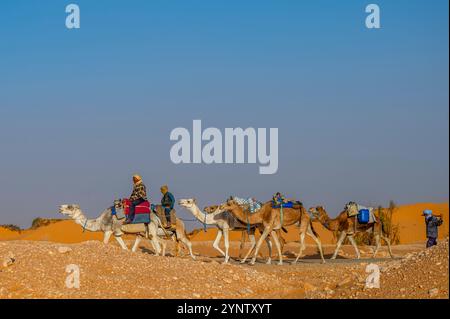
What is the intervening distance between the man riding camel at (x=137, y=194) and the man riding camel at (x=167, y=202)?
2.28 ft

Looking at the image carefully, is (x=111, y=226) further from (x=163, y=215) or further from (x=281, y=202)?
(x=281, y=202)

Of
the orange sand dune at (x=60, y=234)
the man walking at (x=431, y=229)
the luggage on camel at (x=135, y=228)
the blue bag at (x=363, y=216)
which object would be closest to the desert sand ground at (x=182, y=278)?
the luggage on camel at (x=135, y=228)

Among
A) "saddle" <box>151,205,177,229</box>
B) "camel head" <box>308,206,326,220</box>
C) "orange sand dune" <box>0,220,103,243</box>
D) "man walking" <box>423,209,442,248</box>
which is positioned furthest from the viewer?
"orange sand dune" <box>0,220,103,243</box>

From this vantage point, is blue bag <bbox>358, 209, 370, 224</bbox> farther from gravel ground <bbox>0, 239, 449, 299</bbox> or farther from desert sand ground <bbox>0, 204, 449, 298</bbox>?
gravel ground <bbox>0, 239, 449, 299</bbox>

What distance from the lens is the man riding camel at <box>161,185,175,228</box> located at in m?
25.1

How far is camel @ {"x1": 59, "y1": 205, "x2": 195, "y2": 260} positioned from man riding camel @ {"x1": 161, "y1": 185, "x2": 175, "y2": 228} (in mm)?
254

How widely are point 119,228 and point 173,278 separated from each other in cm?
727

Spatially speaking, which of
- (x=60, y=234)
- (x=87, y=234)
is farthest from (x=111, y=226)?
(x=60, y=234)

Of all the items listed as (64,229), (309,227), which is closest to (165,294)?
(309,227)

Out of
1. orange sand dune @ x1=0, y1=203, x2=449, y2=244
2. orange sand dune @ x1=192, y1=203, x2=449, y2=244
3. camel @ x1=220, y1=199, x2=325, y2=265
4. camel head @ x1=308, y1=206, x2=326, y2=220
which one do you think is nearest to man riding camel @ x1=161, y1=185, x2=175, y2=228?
camel @ x1=220, y1=199, x2=325, y2=265

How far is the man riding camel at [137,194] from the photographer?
24.4 m

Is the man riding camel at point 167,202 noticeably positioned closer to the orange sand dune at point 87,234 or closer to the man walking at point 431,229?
the man walking at point 431,229

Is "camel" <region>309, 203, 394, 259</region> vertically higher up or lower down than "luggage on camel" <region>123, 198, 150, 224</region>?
lower down

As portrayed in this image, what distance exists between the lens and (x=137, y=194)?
24438 mm
